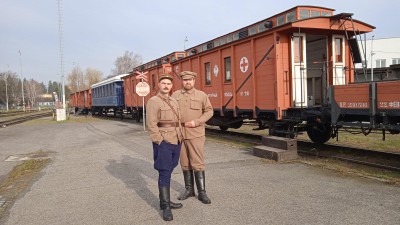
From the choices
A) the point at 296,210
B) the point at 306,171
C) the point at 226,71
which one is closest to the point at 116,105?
the point at 226,71

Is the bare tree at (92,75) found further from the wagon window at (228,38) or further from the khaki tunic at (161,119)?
the khaki tunic at (161,119)

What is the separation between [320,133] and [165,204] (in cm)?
701

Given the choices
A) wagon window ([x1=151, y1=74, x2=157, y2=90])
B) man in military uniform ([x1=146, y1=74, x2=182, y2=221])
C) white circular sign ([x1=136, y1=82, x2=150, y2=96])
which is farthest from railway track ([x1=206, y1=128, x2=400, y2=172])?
wagon window ([x1=151, y1=74, x2=157, y2=90])

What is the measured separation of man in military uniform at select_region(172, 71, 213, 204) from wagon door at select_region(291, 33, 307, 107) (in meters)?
4.93

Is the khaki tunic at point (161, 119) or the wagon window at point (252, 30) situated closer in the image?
the khaki tunic at point (161, 119)

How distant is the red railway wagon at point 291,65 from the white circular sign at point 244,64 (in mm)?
24

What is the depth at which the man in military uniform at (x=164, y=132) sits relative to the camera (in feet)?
15.4

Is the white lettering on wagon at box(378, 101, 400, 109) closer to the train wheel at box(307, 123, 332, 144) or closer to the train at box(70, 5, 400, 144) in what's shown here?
the train at box(70, 5, 400, 144)

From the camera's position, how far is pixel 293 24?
884 cm

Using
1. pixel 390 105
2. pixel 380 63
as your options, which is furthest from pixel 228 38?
pixel 380 63

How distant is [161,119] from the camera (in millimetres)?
4762

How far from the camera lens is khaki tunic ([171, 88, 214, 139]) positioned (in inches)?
202

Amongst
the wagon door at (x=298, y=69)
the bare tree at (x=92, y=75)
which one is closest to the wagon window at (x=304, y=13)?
the wagon door at (x=298, y=69)

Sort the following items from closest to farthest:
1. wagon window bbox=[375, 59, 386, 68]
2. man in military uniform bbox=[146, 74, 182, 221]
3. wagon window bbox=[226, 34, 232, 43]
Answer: man in military uniform bbox=[146, 74, 182, 221] → wagon window bbox=[226, 34, 232, 43] → wagon window bbox=[375, 59, 386, 68]
